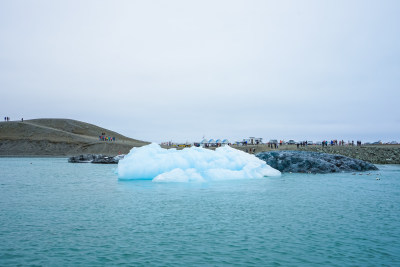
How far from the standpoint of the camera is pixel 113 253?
8.93 meters

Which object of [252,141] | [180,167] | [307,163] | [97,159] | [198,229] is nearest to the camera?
[198,229]

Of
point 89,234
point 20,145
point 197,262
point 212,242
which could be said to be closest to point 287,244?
point 212,242

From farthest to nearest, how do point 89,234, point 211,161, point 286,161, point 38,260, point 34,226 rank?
point 286,161, point 211,161, point 34,226, point 89,234, point 38,260

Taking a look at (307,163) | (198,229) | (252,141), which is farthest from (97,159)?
(198,229)

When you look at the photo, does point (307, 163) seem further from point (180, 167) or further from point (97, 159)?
point (97, 159)

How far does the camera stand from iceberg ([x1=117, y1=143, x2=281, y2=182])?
25891 millimetres

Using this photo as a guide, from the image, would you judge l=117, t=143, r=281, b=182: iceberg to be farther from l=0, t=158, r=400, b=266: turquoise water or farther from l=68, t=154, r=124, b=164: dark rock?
l=68, t=154, r=124, b=164: dark rock

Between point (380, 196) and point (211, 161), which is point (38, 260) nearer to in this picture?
point (380, 196)

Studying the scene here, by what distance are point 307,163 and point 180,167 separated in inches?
642

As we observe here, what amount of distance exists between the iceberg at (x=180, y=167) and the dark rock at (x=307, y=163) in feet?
27.5

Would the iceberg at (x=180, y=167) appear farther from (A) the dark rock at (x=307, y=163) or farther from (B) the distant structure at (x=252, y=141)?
(B) the distant structure at (x=252, y=141)

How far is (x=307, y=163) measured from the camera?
36.2 m

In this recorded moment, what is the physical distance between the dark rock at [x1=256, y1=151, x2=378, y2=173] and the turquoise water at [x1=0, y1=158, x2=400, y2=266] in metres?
16.4

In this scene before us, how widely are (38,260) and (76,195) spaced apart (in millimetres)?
11274
